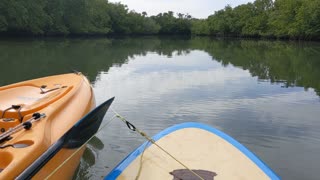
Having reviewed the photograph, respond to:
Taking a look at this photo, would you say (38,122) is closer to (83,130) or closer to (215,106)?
(83,130)

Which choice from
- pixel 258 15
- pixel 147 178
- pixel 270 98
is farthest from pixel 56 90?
pixel 258 15

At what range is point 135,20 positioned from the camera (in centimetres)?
6975

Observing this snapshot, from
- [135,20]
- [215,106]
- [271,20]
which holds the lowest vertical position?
[215,106]

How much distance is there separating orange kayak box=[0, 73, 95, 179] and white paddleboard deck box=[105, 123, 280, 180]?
59 cm

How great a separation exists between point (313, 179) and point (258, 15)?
2354 inches

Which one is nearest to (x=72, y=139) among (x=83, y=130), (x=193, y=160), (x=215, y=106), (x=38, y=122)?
(x=83, y=130)

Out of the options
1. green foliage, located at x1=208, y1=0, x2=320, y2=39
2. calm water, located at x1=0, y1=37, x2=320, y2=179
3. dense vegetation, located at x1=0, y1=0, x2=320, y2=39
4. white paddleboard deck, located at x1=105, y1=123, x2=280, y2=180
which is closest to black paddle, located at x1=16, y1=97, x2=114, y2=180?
white paddleboard deck, located at x1=105, y1=123, x2=280, y2=180

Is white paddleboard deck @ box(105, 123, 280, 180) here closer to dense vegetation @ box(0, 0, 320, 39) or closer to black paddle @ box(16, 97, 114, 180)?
black paddle @ box(16, 97, 114, 180)

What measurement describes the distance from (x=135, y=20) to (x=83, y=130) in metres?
68.0

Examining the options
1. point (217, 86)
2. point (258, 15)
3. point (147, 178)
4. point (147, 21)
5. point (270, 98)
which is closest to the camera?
point (147, 178)

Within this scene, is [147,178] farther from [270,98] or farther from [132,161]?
[270,98]

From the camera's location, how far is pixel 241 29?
64.9m

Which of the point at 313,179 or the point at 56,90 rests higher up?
the point at 56,90

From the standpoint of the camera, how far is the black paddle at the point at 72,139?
2451mm
